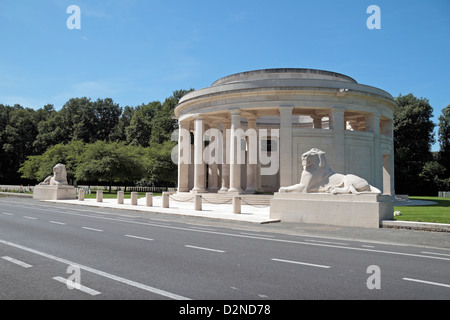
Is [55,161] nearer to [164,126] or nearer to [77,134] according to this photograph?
[164,126]

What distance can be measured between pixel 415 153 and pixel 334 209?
50048 mm

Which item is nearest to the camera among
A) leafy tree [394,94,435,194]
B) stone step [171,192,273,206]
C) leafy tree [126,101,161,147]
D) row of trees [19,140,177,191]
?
stone step [171,192,273,206]

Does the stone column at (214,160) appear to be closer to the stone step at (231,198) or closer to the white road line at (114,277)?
the stone step at (231,198)

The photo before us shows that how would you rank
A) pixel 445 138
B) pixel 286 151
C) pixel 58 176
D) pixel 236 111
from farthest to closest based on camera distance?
1. pixel 445 138
2. pixel 58 176
3. pixel 236 111
4. pixel 286 151

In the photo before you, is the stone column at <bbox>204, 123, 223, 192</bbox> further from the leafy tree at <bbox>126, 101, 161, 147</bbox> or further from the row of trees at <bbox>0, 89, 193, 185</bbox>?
the leafy tree at <bbox>126, 101, 161, 147</bbox>

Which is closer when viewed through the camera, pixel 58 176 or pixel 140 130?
pixel 58 176

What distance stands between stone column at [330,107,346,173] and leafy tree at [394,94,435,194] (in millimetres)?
31424

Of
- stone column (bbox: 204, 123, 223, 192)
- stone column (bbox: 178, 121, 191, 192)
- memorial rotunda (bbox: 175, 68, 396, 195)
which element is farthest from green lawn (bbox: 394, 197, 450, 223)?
stone column (bbox: 204, 123, 223, 192)

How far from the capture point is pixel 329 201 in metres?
16.9

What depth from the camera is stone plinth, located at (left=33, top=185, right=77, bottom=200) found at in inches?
1475

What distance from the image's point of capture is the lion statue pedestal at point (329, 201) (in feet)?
52.3

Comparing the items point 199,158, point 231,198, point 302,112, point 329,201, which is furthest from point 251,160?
point 329,201

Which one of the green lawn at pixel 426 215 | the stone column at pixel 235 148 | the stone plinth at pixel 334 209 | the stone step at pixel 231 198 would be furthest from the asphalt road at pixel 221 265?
the stone column at pixel 235 148
